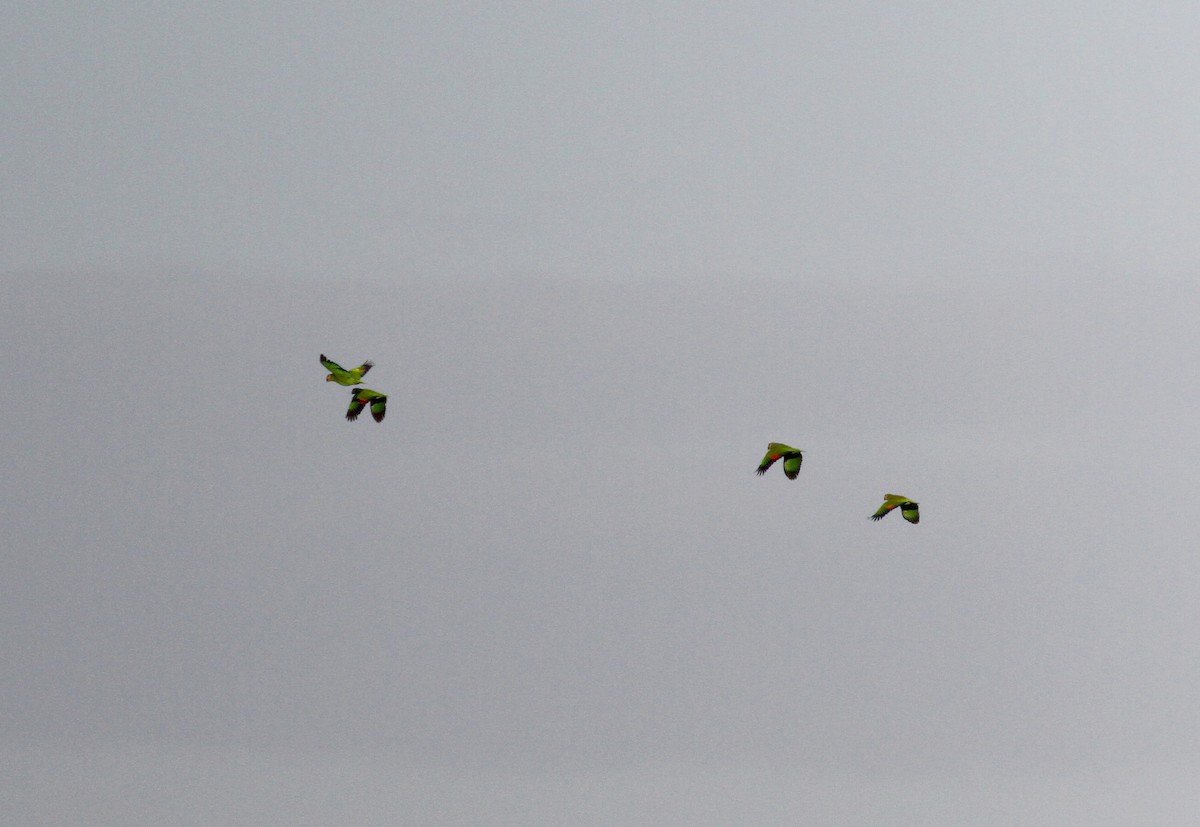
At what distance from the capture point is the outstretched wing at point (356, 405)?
47156 mm

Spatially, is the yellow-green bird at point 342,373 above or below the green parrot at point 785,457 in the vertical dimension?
above

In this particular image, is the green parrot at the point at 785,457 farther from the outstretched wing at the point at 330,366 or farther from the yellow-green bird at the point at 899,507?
the outstretched wing at the point at 330,366

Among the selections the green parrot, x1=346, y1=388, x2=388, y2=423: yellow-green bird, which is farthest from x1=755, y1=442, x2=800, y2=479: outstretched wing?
x1=346, y1=388, x2=388, y2=423: yellow-green bird

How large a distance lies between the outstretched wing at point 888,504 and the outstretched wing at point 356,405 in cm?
2081

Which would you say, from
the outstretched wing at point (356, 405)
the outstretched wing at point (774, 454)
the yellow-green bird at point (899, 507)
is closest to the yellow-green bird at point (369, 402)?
the outstretched wing at point (356, 405)

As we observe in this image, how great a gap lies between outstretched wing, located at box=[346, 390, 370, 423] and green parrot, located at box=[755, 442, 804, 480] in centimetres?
1597

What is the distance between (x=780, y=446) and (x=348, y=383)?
17.8 m

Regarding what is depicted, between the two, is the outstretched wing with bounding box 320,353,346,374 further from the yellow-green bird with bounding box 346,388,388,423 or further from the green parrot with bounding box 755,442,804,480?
the green parrot with bounding box 755,442,804,480

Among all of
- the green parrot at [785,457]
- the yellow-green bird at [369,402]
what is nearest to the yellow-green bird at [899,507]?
A: the green parrot at [785,457]

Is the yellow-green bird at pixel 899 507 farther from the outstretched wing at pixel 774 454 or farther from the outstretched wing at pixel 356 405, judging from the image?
the outstretched wing at pixel 356 405

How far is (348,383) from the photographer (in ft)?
161

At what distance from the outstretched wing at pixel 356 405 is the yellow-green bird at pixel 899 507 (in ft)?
68.3

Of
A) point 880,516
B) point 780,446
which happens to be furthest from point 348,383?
point 880,516

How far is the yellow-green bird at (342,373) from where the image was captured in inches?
1922
